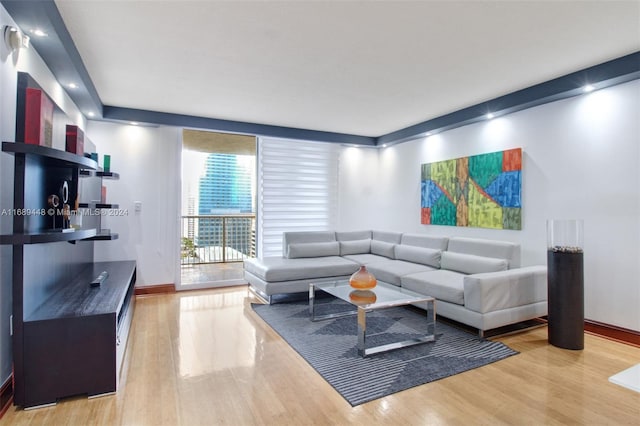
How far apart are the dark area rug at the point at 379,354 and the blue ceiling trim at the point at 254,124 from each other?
2.65m

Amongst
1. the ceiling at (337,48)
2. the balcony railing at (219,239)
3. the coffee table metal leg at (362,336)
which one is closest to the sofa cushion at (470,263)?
the coffee table metal leg at (362,336)

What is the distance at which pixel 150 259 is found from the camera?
16.4 feet

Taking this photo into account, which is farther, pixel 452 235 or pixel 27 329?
pixel 452 235

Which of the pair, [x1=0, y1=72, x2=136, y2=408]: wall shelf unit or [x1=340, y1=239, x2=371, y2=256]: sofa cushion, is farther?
[x1=340, y1=239, x2=371, y2=256]: sofa cushion

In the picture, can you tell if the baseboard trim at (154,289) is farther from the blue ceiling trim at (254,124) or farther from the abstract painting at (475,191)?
the abstract painting at (475,191)

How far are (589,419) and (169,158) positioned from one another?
5.32m

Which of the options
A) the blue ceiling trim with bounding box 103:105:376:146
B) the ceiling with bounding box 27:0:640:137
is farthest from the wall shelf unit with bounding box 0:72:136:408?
the blue ceiling trim with bounding box 103:105:376:146

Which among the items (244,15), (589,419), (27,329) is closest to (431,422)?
(589,419)

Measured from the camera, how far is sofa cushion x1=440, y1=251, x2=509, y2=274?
3816 mm

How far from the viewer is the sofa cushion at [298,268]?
436 centimetres

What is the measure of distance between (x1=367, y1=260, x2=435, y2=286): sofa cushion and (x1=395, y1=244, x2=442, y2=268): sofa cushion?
8cm

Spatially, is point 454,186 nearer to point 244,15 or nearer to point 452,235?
point 452,235

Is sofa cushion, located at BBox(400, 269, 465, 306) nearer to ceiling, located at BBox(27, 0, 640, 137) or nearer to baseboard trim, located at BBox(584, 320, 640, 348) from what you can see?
baseboard trim, located at BBox(584, 320, 640, 348)

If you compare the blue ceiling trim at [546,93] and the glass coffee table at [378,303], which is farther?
the blue ceiling trim at [546,93]
